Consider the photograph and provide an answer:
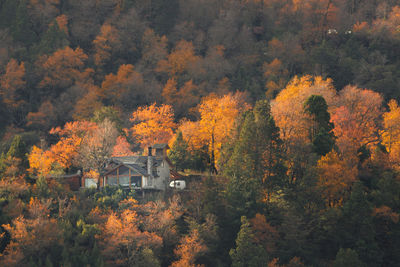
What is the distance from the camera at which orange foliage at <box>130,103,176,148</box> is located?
98.2 meters

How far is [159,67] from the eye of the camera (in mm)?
129625

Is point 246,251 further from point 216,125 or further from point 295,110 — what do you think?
point 216,125

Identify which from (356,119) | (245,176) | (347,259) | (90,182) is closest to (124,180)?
(90,182)

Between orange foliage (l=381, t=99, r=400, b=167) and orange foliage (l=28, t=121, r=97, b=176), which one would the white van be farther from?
orange foliage (l=381, t=99, r=400, b=167)

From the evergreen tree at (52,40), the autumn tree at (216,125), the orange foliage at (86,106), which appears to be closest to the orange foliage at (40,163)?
the autumn tree at (216,125)

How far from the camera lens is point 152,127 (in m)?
100

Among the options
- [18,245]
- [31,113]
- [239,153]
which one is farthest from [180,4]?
[18,245]

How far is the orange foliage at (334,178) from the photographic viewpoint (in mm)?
72375

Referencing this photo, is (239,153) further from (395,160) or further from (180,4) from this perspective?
(180,4)

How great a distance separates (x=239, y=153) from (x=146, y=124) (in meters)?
29.1

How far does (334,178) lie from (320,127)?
6847mm

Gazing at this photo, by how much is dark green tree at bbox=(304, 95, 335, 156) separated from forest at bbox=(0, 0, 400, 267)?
17 centimetres

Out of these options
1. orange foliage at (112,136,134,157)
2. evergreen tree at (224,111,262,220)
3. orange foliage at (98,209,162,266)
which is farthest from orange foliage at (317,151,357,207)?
orange foliage at (112,136,134,157)

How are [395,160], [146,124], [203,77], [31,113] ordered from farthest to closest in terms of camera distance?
[203,77], [31,113], [146,124], [395,160]
